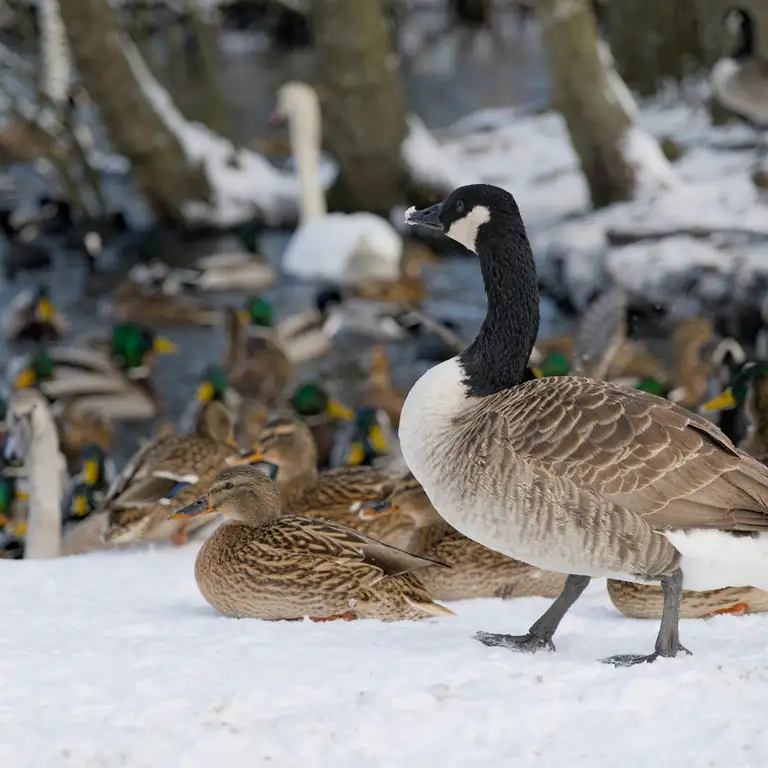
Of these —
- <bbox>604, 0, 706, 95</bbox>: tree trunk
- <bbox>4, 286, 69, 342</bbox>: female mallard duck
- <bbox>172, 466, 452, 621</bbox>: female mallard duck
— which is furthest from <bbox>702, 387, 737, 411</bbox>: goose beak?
<bbox>604, 0, 706, 95</bbox>: tree trunk

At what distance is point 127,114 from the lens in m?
18.8

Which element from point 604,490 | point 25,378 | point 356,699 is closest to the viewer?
point 356,699

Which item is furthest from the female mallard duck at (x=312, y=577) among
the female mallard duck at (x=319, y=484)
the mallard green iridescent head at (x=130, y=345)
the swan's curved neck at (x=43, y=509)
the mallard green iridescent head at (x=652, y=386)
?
the mallard green iridescent head at (x=130, y=345)

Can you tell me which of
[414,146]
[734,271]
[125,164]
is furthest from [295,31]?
[734,271]

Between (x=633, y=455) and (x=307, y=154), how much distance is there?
14325 mm

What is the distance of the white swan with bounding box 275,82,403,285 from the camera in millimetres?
16469

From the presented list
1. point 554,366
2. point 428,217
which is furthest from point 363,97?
point 428,217

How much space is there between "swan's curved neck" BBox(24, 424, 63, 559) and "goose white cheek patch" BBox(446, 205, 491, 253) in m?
3.52

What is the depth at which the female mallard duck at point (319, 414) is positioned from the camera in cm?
1077

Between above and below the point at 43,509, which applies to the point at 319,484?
A: above

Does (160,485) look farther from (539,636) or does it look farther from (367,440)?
(539,636)

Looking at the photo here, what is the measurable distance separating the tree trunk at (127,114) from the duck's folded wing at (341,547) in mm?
13904

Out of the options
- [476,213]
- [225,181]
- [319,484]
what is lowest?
[319,484]

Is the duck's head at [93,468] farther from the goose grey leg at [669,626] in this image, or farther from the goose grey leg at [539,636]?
the goose grey leg at [669,626]
